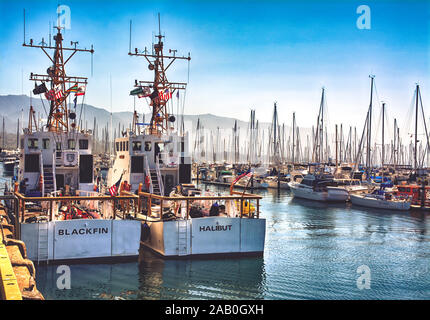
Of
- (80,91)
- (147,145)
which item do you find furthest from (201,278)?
(80,91)

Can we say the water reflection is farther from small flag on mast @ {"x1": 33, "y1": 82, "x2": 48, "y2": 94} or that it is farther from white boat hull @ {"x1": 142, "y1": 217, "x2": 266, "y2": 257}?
small flag on mast @ {"x1": 33, "y1": 82, "x2": 48, "y2": 94}

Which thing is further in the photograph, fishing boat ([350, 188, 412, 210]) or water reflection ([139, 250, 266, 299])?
fishing boat ([350, 188, 412, 210])

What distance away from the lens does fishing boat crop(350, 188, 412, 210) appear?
50834 mm

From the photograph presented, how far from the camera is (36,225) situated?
19.5m

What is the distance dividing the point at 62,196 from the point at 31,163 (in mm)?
5380

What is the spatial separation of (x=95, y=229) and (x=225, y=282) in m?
6.45

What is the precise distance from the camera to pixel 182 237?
21.8 metres

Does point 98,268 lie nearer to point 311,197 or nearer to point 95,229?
point 95,229

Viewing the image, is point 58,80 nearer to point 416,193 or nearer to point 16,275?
point 16,275

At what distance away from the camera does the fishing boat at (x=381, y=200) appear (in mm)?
50834

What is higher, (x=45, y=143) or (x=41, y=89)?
(x=41, y=89)

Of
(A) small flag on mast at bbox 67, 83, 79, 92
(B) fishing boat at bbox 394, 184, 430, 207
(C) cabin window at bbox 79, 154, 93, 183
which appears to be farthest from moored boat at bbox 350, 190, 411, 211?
(A) small flag on mast at bbox 67, 83, 79, 92
